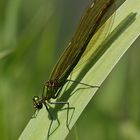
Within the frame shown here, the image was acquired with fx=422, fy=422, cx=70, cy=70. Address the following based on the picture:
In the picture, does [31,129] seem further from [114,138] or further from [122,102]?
[122,102]

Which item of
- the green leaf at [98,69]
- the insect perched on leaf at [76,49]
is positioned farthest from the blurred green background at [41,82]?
the green leaf at [98,69]

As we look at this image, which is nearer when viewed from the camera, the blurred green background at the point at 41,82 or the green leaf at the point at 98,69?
the green leaf at the point at 98,69

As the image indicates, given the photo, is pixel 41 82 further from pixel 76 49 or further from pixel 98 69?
pixel 98 69

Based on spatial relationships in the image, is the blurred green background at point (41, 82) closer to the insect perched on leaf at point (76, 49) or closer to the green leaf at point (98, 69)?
the insect perched on leaf at point (76, 49)

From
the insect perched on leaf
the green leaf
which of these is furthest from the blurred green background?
the green leaf

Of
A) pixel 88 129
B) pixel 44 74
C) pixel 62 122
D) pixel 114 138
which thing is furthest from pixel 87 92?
pixel 44 74

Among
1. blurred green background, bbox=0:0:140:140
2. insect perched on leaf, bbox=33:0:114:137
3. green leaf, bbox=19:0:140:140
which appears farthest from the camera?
blurred green background, bbox=0:0:140:140

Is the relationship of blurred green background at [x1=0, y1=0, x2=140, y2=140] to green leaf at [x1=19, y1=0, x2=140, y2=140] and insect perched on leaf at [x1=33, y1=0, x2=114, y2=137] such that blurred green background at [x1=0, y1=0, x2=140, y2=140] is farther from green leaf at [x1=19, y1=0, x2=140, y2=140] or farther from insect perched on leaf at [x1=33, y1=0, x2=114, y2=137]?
green leaf at [x1=19, y1=0, x2=140, y2=140]
